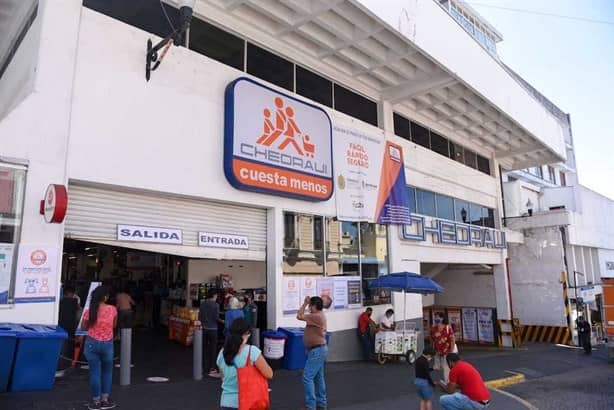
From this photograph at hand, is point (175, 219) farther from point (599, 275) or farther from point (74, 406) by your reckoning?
point (599, 275)

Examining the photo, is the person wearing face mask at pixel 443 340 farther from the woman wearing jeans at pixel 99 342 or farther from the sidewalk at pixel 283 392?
the woman wearing jeans at pixel 99 342

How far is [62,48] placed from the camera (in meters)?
7.91

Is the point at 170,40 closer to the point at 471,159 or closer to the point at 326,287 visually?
the point at 326,287

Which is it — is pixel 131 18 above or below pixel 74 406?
above

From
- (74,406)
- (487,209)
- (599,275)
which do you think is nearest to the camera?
(74,406)

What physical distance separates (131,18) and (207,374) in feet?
23.9

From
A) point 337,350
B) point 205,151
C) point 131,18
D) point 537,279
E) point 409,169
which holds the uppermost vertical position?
point 131,18

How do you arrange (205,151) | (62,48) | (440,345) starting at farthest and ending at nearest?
(440,345) < (205,151) < (62,48)

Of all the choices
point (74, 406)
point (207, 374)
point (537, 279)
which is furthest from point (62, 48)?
point (537, 279)

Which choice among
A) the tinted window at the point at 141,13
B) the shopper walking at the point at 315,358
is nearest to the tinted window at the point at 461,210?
the shopper walking at the point at 315,358

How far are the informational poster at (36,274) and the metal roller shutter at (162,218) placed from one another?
2.29 ft

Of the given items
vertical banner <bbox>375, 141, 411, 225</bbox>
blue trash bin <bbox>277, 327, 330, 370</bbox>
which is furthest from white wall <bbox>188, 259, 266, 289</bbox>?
blue trash bin <bbox>277, 327, 330, 370</bbox>

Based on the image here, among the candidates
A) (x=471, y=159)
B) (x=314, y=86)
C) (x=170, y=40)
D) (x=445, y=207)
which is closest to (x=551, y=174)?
(x=471, y=159)

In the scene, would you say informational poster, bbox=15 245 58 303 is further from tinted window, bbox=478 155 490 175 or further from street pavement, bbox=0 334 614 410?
tinted window, bbox=478 155 490 175
